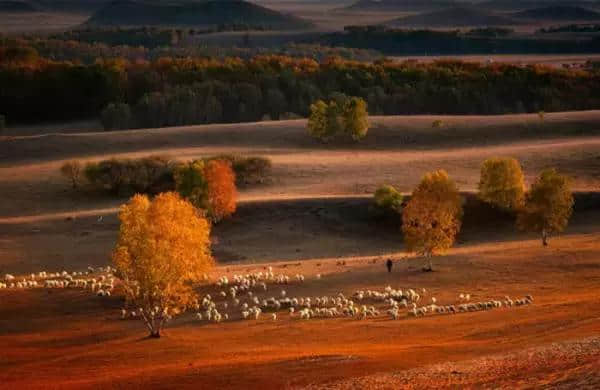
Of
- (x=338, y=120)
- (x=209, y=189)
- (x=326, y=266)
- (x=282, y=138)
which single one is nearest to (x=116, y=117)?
(x=282, y=138)

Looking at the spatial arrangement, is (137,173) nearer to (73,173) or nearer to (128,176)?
(128,176)

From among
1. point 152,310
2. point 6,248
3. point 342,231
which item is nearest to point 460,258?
point 342,231

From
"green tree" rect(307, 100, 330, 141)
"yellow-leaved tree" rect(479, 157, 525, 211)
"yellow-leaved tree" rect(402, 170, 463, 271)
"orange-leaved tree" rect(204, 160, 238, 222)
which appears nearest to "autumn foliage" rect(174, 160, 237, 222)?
"orange-leaved tree" rect(204, 160, 238, 222)

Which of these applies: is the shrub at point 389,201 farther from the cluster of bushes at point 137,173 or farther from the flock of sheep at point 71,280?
the flock of sheep at point 71,280

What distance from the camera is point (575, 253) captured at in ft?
201

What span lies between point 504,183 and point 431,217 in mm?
15304

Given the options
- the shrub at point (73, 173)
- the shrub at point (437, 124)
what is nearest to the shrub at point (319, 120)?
the shrub at point (437, 124)

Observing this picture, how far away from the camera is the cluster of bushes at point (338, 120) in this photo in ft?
358

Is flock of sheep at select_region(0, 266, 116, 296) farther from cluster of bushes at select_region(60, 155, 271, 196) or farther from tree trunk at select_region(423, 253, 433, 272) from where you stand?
cluster of bushes at select_region(60, 155, 271, 196)

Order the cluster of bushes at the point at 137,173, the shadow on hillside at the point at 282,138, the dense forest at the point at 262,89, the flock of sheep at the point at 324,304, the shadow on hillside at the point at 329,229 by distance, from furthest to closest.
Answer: the dense forest at the point at 262,89 < the shadow on hillside at the point at 282,138 < the cluster of bushes at the point at 137,173 < the shadow on hillside at the point at 329,229 < the flock of sheep at the point at 324,304

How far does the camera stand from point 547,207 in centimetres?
6712

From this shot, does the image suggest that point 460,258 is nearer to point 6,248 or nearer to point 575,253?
point 575,253

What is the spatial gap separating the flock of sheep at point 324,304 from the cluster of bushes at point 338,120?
2095 inches

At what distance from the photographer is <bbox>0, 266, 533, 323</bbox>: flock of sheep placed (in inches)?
1955
